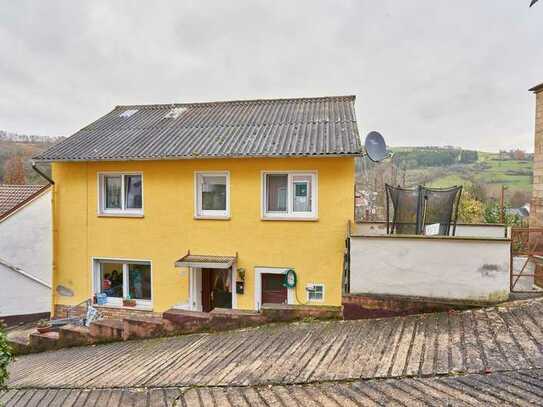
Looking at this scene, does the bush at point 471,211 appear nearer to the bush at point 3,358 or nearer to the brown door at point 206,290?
the brown door at point 206,290

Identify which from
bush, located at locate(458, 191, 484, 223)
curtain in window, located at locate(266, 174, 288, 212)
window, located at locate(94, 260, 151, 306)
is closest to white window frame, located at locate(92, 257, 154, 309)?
window, located at locate(94, 260, 151, 306)

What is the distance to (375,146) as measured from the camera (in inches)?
360

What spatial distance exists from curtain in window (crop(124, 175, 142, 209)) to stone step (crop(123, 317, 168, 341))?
13.2 ft

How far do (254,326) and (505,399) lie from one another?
405 centimetres

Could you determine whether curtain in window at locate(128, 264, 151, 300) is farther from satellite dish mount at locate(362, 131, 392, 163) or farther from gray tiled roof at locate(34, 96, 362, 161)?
satellite dish mount at locate(362, 131, 392, 163)

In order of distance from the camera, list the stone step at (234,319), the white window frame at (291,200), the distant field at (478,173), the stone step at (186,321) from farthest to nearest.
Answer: the distant field at (478,173)
the white window frame at (291,200)
the stone step at (186,321)
the stone step at (234,319)

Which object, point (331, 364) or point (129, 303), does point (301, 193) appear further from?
point (129, 303)

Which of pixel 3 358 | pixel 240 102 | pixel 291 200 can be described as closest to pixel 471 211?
pixel 291 200

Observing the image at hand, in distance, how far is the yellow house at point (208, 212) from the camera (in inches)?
355

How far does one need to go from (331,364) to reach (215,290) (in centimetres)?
646

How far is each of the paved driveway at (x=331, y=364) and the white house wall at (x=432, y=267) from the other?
41 centimetres

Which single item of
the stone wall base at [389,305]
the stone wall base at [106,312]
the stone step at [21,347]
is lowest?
the stone step at [21,347]

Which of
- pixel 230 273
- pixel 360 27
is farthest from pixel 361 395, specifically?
pixel 360 27

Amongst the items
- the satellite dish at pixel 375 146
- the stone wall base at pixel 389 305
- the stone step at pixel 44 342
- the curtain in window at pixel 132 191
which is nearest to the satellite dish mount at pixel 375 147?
the satellite dish at pixel 375 146
